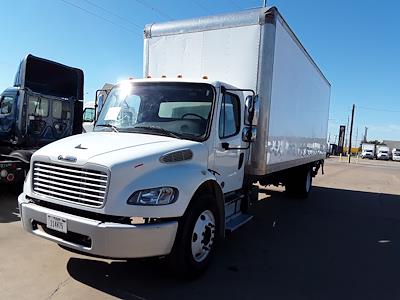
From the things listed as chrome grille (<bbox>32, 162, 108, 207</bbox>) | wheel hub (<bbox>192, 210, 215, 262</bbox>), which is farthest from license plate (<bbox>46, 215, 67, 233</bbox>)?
wheel hub (<bbox>192, 210, 215, 262</bbox>)

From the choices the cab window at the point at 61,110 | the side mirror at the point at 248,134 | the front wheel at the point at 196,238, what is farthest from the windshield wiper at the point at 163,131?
the cab window at the point at 61,110

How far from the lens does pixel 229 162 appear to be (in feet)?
18.2

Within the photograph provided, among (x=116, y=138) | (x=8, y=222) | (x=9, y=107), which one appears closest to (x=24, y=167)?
(x=8, y=222)

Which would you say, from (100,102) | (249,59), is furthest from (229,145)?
(100,102)

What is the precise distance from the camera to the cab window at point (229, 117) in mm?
5231

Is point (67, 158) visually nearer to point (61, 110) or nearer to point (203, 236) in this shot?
point (203, 236)

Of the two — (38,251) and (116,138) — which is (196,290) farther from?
(38,251)

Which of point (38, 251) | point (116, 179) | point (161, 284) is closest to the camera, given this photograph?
point (116, 179)

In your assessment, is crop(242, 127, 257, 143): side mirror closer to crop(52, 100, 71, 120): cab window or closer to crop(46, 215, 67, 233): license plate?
crop(46, 215, 67, 233): license plate

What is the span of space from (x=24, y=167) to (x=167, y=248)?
18.2 feet

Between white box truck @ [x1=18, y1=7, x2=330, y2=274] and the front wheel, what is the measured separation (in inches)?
0.5

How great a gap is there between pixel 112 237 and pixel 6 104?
801 cm

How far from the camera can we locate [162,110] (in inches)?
201

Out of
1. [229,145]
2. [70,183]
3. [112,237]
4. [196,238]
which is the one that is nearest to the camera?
[112,237]
